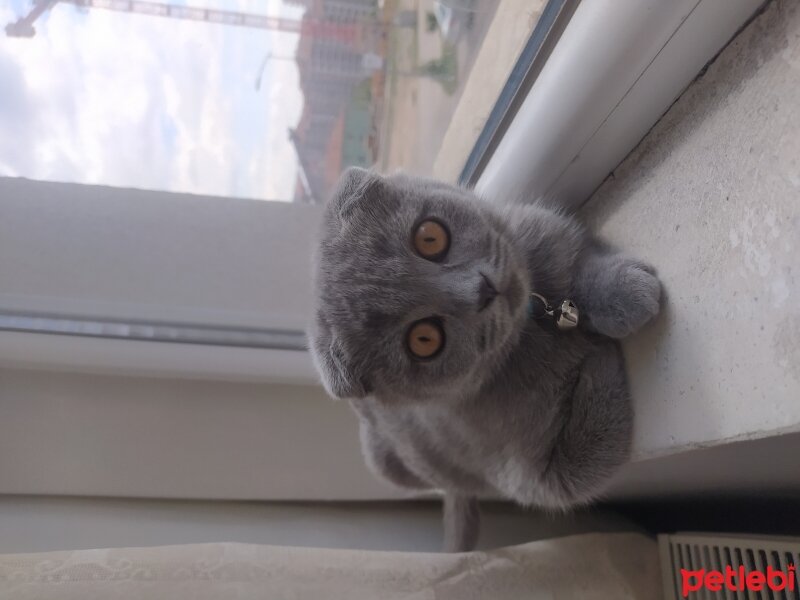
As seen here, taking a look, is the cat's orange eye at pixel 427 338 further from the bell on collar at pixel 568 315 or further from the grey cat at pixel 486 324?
the bell on collar at pixel 568 315

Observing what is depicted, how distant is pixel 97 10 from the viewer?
3.51 ft

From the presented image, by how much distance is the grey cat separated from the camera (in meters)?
0.77

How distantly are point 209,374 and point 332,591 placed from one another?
54 centimetres

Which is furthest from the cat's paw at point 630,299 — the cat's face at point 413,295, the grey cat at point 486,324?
the cat's face at point 413,295

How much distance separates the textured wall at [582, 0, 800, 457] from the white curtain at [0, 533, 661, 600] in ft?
0.97

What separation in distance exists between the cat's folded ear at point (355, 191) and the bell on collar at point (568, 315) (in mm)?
275

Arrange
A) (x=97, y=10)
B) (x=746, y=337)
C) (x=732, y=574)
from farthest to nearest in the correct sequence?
(x=97, y=10) < (x=732, y=574) < (x=746, y=337)

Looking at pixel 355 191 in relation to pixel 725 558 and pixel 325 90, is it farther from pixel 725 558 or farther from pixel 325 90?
pixel 725 558

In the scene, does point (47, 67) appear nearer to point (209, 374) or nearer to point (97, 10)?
point (97, 10)

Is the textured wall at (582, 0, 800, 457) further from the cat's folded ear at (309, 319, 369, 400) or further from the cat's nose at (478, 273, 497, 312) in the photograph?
the cat's folded ear at (309, 319, 369, 400)

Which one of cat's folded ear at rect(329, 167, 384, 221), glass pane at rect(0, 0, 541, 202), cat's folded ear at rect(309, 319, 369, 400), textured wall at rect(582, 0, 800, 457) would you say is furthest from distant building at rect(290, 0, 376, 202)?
textured wall at rect(582, 0, 800, 457)

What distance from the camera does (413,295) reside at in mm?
775

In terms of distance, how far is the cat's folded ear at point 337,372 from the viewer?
31.4 inches

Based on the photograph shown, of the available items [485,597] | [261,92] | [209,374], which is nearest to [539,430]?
[485,597]
